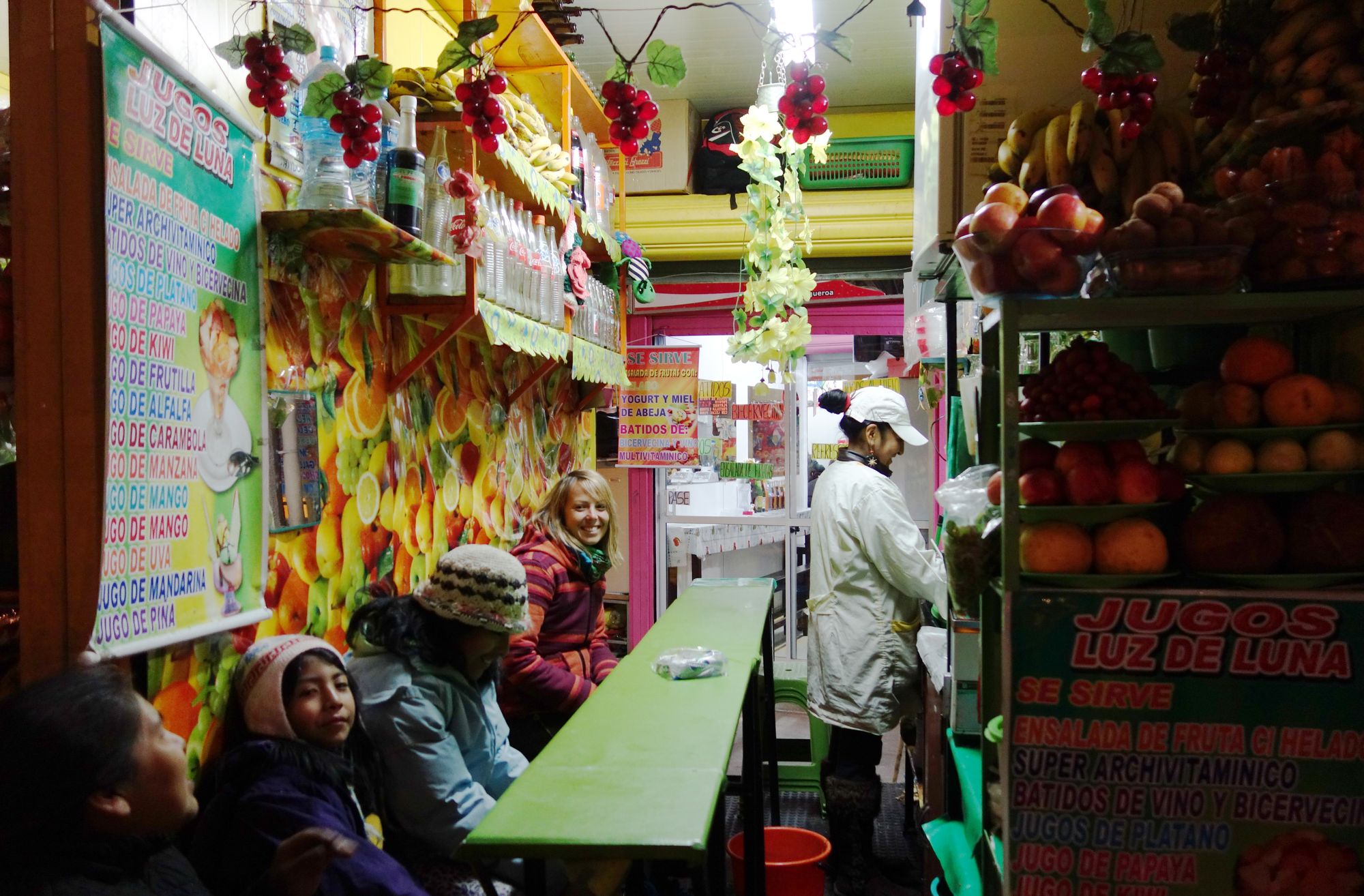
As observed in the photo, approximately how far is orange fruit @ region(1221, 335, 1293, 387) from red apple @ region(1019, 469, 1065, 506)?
1.30ft

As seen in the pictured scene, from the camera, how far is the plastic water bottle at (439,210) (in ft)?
8.71

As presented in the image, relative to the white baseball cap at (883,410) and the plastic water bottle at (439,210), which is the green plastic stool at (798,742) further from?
the plastic water bottle at (439,210)

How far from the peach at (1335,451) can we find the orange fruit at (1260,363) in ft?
0.47

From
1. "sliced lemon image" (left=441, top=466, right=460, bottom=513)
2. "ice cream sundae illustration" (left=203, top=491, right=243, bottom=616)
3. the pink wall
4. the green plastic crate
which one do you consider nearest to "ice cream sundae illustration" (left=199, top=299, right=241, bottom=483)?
"ice cream sundae illustration" (left=203, top=491, right=243, bottom=616)

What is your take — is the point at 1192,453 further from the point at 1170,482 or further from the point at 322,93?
the point at 322,93

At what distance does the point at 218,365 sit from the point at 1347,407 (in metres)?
2.17

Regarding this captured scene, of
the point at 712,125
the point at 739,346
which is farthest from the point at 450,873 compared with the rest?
the point at 712,125

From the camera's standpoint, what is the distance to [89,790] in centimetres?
140

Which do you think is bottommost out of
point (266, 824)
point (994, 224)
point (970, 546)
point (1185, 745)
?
point (266, 824)

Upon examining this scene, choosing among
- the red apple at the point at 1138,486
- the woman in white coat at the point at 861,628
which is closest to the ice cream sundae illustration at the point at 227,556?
the red apple at the point at 1138,486

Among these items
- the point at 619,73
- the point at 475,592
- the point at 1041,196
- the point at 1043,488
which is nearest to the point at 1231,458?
the point at 1043,488

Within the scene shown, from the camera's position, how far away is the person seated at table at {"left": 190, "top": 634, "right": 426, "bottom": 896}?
1798mm

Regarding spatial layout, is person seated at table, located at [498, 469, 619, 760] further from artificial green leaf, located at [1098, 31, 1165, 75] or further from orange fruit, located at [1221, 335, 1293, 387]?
artificial green leaf, located at [1098, 31, 1165, 75]

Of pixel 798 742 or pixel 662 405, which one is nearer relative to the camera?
pixel 798 742
